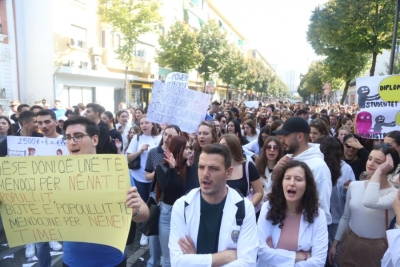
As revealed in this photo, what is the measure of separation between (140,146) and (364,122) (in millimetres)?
3639

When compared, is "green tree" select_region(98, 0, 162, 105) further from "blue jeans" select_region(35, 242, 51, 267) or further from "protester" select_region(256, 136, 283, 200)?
"blue jeans" select_region(35, 242, 51, 267)

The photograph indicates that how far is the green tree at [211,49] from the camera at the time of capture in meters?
29.9

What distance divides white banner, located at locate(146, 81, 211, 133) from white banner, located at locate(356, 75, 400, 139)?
285 centimetres

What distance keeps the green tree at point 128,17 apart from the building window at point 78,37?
5.84 ft

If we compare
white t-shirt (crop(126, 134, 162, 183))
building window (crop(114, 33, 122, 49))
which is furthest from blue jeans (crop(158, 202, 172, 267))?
building window (crop(114, 33, 122, 49))

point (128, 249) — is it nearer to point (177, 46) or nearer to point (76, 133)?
point (76, 133)

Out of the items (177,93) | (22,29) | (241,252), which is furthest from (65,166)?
(22,29)

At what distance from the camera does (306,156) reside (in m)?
3.20

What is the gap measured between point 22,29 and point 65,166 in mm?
20706

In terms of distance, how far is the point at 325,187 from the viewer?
117 inches

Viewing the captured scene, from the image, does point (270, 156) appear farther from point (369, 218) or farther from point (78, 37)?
point (78, 37)

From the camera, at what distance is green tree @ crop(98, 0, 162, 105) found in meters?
20.5

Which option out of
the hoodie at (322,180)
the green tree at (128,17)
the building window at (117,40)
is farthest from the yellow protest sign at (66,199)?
the building window at (117,40)

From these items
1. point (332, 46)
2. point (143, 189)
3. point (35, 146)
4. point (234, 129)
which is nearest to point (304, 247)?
point (35, 146)
